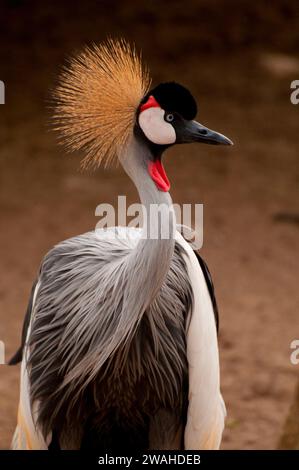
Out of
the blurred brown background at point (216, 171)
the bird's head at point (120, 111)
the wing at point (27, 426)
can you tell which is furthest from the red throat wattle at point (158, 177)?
the blurred brown background at point (216, 171)

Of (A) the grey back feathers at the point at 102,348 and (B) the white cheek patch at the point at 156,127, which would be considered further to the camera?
(A) the grey back feathers at the point at 102,348

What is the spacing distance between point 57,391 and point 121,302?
26cm

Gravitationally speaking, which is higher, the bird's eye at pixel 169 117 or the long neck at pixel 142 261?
the bird's eye at pixel 169 117

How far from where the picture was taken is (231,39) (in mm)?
6012

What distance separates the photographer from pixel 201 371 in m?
1.95

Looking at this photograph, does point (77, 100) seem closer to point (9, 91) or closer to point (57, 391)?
point (57, 391)

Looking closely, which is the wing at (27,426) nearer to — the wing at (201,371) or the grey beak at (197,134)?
the wing at (201,371)

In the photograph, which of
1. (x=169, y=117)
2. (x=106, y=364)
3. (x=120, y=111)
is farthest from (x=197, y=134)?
(x=106, y=364)

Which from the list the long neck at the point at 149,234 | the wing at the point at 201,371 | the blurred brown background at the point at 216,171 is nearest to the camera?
the long neck at the point at 149,234

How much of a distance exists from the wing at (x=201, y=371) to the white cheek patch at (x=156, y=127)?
0.33 meters

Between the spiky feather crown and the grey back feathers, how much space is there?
0.26 meters

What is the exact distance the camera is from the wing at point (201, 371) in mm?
1950

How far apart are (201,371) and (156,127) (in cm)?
56
